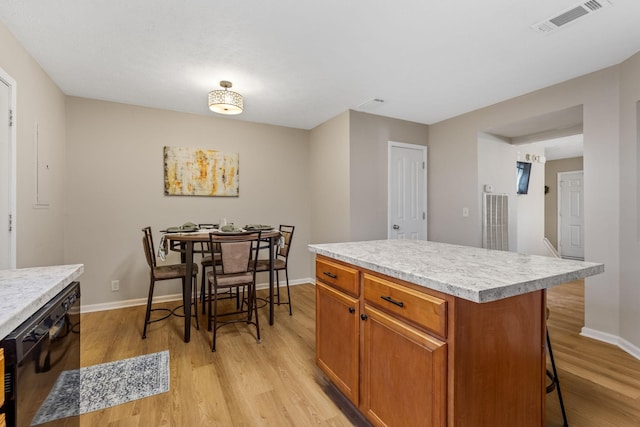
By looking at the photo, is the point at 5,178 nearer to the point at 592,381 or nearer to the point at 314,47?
the point at 314,47

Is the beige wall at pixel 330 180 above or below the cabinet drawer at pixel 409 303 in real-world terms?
above

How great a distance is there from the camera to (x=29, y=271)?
4.80 feet

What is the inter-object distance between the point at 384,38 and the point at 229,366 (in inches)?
109

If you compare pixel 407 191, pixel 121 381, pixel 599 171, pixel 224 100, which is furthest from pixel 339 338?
pixel 407 191

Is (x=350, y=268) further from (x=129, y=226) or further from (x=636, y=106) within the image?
(x=129, y=226)

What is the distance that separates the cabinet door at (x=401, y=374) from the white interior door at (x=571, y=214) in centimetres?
745

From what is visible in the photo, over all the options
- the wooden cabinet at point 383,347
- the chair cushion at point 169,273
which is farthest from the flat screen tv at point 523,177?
the chair cushion at point 169,273

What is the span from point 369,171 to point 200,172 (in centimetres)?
227

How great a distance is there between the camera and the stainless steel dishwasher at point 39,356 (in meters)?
0.84

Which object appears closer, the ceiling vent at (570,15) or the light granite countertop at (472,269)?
the light granite countertop at (472,269)

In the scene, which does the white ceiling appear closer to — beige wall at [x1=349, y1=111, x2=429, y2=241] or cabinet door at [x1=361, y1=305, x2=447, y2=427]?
beige wall at [x1=349, y1=111, x2=429, y2=241]

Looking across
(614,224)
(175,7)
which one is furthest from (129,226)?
(614,224)

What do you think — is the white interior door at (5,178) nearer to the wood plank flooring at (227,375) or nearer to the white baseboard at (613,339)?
the wood plank flooring at (227,375)

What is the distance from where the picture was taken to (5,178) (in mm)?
2141
